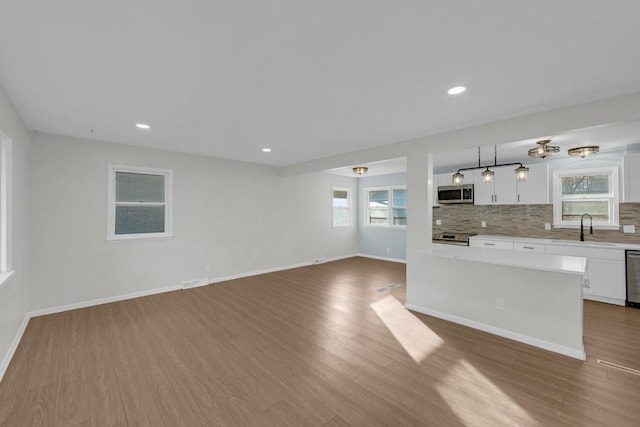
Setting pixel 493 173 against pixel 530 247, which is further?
pixel 530 247

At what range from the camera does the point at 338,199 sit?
7965 mm

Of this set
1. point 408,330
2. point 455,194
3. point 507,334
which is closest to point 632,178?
point 455,194

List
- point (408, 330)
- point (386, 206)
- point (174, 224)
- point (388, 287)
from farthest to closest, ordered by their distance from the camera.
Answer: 1. point (386, 206)
2. point (388, 287)
3. point (174, 224)
4. point (408, 330)

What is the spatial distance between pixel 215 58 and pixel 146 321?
3.35 meters

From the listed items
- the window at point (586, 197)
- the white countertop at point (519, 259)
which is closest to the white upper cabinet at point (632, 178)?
the window at point (586, 197)

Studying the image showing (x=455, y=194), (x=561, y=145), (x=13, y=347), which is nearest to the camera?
(x=13, y=347)

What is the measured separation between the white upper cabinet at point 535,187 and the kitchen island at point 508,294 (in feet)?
6.85

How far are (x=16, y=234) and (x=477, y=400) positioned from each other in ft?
15.7

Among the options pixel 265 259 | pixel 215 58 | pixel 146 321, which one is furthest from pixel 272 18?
pixel 265 259

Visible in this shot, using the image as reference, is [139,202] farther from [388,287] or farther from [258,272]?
[388,287]

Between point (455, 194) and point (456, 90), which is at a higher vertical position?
point (456, 90)

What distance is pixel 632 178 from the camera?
4023mm

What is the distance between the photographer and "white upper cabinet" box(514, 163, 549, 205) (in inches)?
187

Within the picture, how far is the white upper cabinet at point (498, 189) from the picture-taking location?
5074 millimetres
